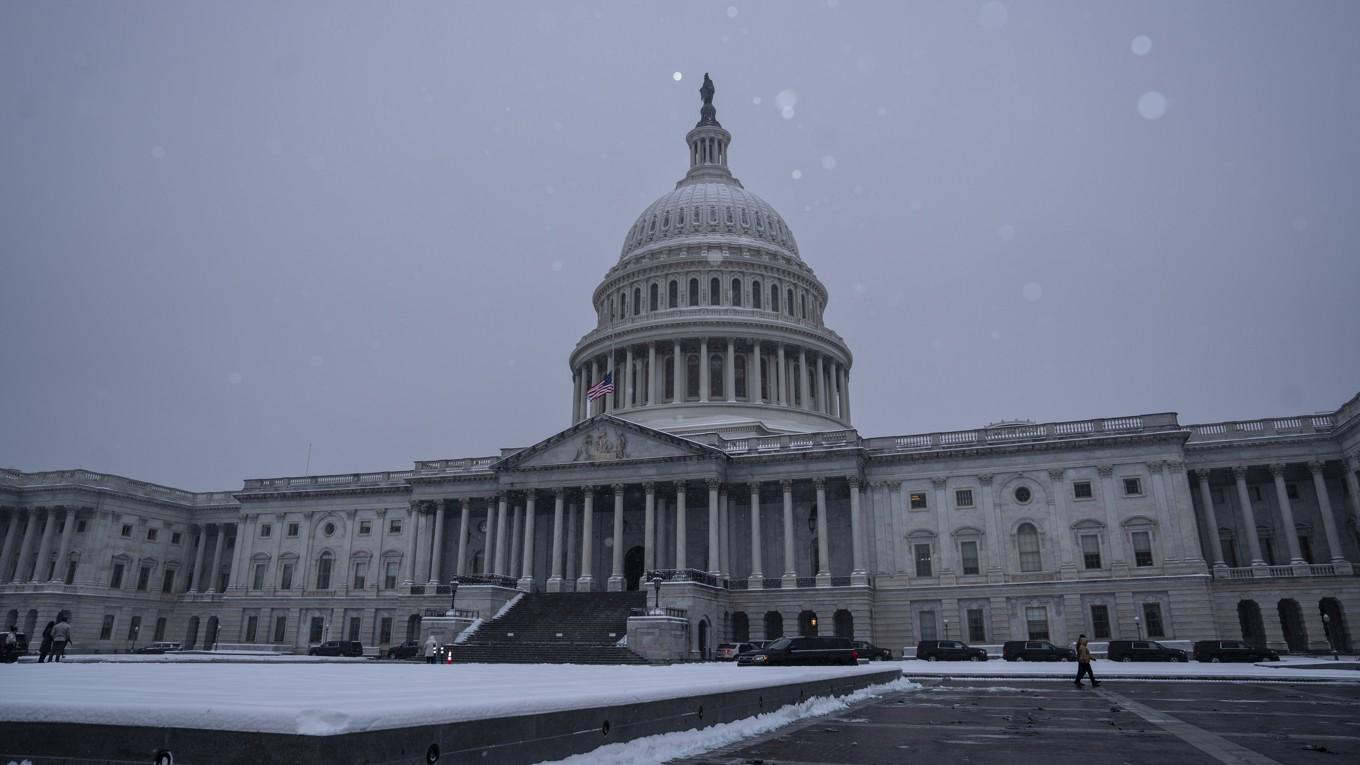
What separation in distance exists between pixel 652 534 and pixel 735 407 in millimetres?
17516

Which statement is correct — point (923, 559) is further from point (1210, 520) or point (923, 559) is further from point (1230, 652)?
point (1230, 652)

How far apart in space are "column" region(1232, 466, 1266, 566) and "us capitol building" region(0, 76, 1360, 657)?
0.20m

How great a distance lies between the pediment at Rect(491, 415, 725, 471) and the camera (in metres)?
61.6

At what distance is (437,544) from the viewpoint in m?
68.2

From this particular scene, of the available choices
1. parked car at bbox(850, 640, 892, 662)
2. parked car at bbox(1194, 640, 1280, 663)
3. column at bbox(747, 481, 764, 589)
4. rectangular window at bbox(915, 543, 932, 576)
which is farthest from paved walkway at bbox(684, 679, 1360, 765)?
rectangular window at bbox(915, 543, 932, 576)

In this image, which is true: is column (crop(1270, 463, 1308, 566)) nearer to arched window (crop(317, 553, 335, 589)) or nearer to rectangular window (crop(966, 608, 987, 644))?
rectangular window (crop(966, 608, 987, 644))

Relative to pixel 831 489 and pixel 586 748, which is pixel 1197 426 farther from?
pixel 586 748

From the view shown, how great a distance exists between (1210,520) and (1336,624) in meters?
8.69

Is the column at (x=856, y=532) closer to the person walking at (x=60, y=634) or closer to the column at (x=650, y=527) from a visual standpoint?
the column at (x=650, y=527)

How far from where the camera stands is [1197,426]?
59219 millimetres

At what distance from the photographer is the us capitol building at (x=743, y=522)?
182 feet

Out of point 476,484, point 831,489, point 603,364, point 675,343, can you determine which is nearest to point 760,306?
point 675,343

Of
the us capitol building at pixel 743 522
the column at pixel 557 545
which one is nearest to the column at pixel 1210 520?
the us capitol building at pixel 743 522

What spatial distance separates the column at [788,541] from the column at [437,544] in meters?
26.5
